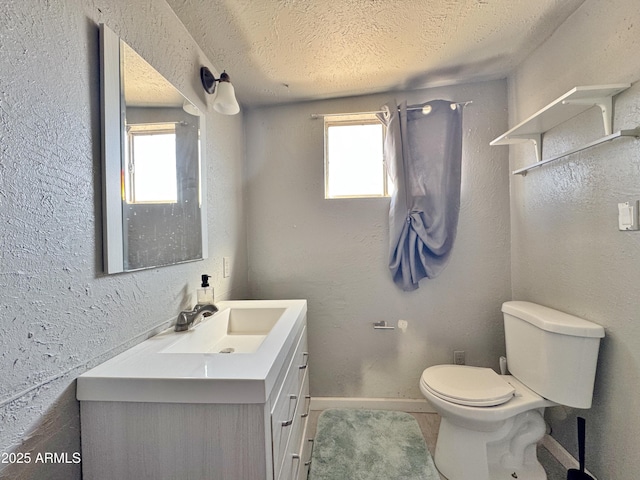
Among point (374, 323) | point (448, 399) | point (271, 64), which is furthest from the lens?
point (374, 323)

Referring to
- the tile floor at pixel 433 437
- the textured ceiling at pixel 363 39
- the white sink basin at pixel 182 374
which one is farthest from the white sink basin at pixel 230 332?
the textured ceiling at pixel 363 39

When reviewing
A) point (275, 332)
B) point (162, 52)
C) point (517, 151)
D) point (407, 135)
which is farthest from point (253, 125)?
point (517, 151)

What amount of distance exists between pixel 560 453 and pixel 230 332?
71.4 inches

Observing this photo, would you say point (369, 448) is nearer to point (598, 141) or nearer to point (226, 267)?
point (226, 267)

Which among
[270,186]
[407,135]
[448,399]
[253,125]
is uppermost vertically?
[253,125]

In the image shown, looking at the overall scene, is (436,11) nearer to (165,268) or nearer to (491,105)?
(491,105)

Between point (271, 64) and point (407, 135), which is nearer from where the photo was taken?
point (271, 64)

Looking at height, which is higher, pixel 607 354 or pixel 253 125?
pixel 253 125

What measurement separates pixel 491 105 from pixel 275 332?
1954mm

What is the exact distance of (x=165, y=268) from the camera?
113cm

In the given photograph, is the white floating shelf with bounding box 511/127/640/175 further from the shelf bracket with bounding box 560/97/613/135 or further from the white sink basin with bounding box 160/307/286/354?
the white sink basin with bounding box 160/307/286/354

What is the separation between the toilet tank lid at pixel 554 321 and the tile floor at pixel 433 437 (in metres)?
0.76

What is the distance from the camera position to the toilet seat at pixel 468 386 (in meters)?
1.31

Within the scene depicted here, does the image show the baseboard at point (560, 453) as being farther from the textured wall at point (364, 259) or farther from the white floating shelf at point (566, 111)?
the white floating shelf at point (566, 111)
